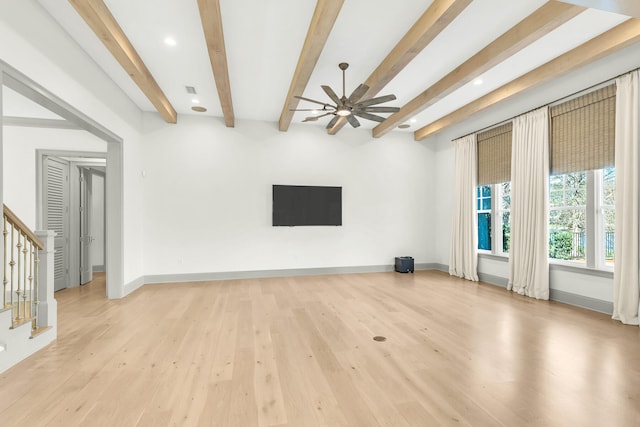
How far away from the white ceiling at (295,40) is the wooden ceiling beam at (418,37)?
8 cm

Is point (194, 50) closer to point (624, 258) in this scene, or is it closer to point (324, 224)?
point (324, 224)

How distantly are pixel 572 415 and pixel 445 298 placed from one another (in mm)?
2625

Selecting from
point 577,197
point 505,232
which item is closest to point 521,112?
point 577,197

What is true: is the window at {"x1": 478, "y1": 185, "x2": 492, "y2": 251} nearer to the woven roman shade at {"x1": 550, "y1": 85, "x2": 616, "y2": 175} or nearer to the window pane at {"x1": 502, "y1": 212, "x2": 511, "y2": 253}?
the window pane at {"x1": 502, "y1": 212, "x2": 511, "y2": 253}

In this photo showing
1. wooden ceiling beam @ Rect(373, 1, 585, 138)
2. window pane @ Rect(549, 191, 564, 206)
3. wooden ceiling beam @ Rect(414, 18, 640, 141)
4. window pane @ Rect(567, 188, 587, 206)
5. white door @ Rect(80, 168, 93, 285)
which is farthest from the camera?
white door @ Rect(80, 168, 93, 285)

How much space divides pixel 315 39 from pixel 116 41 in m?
2.09

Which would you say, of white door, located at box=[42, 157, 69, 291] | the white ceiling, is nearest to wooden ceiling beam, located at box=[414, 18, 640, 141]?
Result: the white ceiling

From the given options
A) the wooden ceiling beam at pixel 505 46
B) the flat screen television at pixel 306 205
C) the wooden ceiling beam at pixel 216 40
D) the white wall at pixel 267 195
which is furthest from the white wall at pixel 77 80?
the wooden ceiling beam at pixel 505 46

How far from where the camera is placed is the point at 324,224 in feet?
20.2

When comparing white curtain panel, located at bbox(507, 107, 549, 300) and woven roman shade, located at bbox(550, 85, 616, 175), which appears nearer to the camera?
woven roman shade, located at bbox(550, 85, 616, 175)

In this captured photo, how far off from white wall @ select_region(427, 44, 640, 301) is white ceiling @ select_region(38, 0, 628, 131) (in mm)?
592

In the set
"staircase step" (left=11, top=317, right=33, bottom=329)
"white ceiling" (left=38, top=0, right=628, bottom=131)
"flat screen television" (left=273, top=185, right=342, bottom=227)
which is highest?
"white ceiling" (left=38, top=0, right=628, bottom=131)

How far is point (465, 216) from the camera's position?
581cm

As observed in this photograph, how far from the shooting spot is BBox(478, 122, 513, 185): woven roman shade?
504cm
